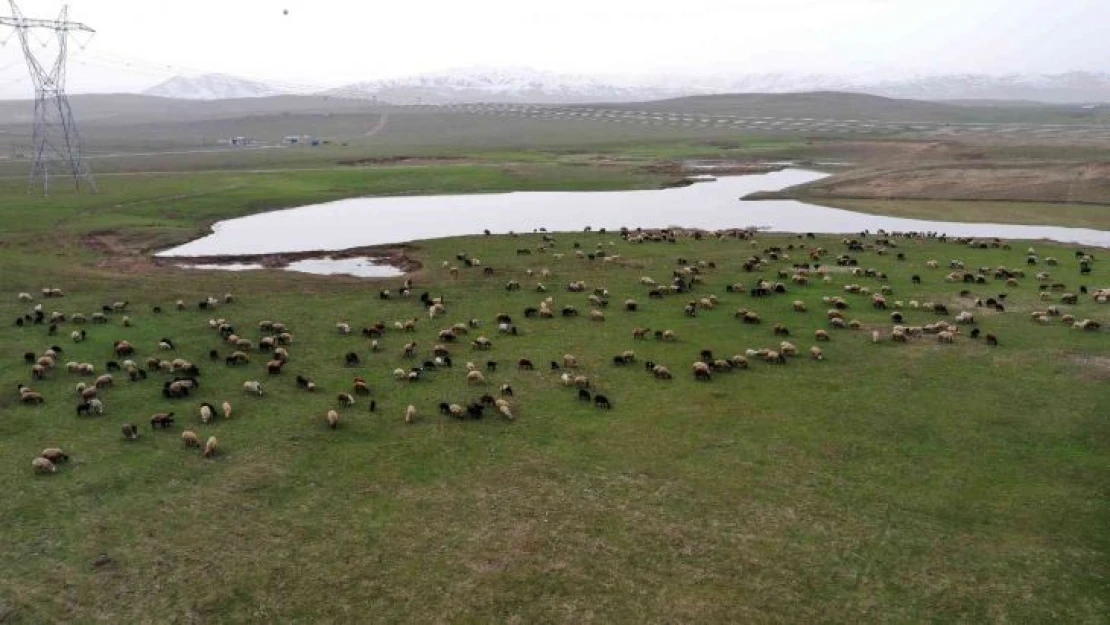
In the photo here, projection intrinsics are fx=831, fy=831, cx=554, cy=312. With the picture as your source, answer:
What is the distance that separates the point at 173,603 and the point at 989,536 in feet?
47.2

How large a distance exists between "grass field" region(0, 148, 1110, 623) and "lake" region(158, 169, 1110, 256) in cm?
1910

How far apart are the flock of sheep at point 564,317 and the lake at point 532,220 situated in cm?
1078

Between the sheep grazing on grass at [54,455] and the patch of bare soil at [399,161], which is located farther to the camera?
the patch of bare soil at [399,161]

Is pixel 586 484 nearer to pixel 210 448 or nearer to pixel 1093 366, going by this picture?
pixel 210 448

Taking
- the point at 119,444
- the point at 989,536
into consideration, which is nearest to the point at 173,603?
the point at 119,444

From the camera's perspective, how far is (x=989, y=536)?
15422mm

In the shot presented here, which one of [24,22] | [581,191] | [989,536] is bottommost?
[989,536]

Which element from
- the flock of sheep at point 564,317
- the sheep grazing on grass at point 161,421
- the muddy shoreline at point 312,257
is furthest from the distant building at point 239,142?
the sheep grazing on grass at point 161,421

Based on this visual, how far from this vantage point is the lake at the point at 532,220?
49.1m

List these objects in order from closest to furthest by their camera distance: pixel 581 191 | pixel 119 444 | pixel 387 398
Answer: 1. pixel 119 444
2. pixel 387 398
3. pixel 581 191

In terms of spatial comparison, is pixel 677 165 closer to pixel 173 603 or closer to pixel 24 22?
pixel 24 22

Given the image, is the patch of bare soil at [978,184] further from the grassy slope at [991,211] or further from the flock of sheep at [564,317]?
the flock of sheep at [564,317]

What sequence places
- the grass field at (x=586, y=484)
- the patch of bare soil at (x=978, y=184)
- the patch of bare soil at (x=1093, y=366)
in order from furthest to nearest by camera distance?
the patch of bare soil at (x=978, y=184) → the patch of bare soil at (x=1093, y=366) → the grass field at (x=586, y=484)

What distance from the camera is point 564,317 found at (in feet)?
102
